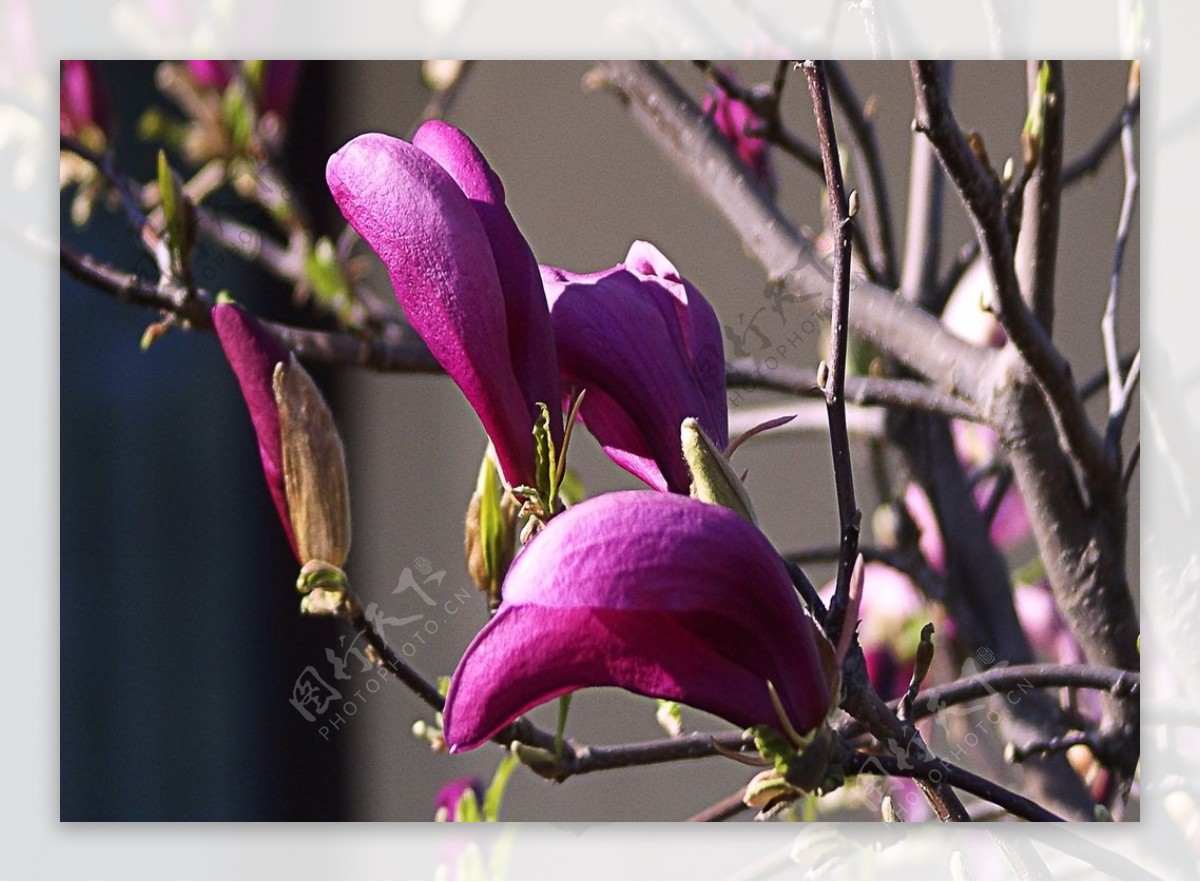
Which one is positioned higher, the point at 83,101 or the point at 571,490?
the point at 83,101

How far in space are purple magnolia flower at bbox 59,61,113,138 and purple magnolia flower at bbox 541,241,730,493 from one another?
60 centimetres

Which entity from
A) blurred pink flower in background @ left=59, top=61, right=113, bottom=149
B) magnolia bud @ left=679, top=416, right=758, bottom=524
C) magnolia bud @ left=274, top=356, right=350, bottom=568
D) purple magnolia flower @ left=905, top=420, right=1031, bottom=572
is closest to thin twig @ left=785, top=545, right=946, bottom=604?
purple magnolia flower @ left=905, top=420, right=1031, bottom=572

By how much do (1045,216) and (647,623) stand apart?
1.52ft

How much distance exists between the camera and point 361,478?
0.99 meters

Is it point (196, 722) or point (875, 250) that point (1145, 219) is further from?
point (196, 722)

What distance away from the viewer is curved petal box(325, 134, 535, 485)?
0.47m

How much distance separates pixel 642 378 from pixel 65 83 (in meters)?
0.67

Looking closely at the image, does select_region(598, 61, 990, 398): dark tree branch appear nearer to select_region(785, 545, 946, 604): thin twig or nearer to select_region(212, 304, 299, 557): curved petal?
select_region(785, 545, 946, 604): thin twig

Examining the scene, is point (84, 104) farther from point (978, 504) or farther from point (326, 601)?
point (978, 504)

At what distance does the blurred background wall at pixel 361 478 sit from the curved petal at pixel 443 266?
47cm

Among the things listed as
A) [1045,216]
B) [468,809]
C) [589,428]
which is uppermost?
[1045,216]

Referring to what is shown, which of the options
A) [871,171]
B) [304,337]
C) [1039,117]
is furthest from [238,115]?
[1039,117]

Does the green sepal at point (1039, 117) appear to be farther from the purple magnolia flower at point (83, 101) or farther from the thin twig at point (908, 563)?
the purple magnolia flower at point (83, 101)

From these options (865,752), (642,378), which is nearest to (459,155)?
(642,378)
